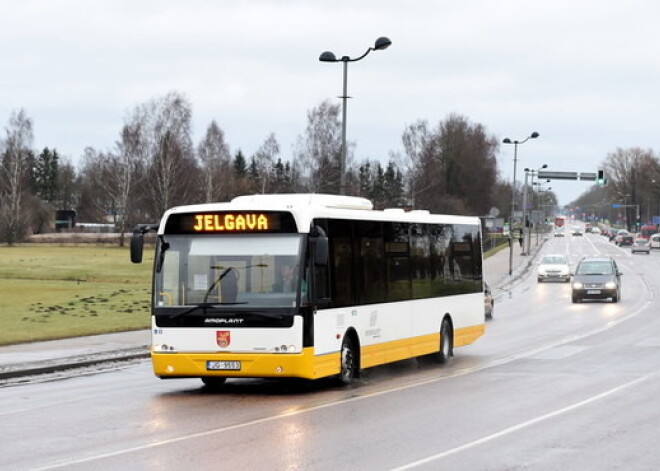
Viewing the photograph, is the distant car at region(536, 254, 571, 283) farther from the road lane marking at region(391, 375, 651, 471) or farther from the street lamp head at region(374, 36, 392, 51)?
the road lane marking at region(391, 375, 651, 471)

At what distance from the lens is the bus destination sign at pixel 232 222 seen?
1711cm

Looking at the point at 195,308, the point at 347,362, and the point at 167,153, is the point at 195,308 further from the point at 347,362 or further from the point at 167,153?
the point at 167,153

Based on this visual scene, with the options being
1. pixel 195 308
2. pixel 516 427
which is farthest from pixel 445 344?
pixel 516 427

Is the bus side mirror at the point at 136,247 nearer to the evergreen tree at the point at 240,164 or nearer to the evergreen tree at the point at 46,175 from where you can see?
the evergreen tree at the point at 240,164

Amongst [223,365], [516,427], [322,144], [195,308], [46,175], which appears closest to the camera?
[516,427]

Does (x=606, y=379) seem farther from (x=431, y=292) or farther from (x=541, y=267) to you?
(x=541, y=267)

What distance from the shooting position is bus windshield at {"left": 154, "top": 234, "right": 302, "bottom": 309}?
16.9 m

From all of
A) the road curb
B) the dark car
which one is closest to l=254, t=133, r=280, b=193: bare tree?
the dark car

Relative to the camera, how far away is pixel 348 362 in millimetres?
18172

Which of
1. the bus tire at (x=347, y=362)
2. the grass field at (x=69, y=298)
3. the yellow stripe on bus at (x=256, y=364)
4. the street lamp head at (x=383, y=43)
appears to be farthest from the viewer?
the street lamp head at (x=383, y=43)

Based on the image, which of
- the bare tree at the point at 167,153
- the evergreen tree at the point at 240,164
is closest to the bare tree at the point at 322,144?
the bare tree at the point at 167,153

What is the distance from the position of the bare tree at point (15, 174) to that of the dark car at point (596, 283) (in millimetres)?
73012

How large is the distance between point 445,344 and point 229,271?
286 inches

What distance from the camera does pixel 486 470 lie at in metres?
10.5
